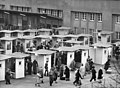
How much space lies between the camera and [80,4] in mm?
57031

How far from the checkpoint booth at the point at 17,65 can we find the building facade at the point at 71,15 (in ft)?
68.8

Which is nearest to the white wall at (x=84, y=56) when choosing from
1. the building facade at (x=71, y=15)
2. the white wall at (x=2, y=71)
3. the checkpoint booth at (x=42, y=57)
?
the checkpoint booth at (x=42, y=57)

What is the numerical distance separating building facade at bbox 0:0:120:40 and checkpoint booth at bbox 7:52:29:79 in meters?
21.0

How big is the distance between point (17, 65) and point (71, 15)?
2781 centimetres

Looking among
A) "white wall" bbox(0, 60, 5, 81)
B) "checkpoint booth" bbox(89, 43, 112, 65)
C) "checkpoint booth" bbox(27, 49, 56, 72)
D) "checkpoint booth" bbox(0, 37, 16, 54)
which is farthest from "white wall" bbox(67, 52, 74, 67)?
"white wall" bbox(0, 60, 5, 81)

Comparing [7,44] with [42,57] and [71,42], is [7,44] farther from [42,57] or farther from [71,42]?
[42,57]

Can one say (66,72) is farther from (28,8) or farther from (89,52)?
(28,8)

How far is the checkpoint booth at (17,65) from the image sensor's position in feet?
104

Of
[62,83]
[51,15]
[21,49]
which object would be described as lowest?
[62,83]

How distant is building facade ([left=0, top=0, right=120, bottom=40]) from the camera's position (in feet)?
173

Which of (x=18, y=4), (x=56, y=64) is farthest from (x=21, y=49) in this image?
(x=18, y=4)

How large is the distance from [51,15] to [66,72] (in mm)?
29815

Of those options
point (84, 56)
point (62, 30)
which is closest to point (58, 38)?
point (84, 56)

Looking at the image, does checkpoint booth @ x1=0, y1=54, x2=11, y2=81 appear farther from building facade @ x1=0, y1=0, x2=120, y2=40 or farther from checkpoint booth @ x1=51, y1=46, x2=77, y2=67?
building facade @ x1=0, y1=0, x2=120, y2=40
